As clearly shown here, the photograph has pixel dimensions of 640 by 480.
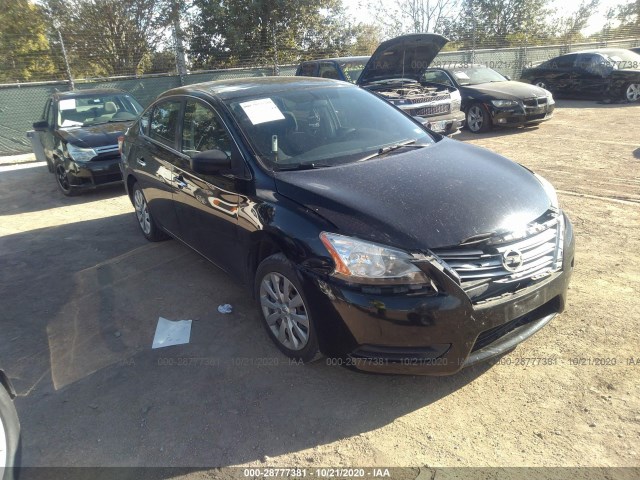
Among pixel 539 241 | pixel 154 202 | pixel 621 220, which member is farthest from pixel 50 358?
pixel 621 220

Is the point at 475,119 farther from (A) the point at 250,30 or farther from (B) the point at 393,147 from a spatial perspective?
(A) the point at 250,30

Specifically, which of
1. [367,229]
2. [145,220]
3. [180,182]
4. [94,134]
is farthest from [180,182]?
[94,134]

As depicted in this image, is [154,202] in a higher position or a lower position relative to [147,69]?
lower

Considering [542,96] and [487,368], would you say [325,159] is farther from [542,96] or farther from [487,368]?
[542,96]

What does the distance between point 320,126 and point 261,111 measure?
46cm

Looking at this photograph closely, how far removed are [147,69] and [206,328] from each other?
15461 millimetres

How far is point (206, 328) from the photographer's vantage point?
3549 millimetres

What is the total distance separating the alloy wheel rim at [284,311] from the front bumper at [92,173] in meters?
5.25

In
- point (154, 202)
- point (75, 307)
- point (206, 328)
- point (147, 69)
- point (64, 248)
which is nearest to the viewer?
point (206, 328)

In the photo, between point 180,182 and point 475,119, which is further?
point 475,119

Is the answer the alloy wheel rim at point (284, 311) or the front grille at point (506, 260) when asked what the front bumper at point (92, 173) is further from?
the front grille at point (506, 260)

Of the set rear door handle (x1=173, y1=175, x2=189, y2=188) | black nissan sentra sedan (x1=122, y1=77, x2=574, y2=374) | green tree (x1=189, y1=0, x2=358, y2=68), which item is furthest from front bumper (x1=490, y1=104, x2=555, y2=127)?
→ green tree (x1=189, y1=0, x2=358, y2=68)

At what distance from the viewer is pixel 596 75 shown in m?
13.5

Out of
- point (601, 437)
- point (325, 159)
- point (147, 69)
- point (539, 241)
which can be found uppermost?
point (147, 69)
